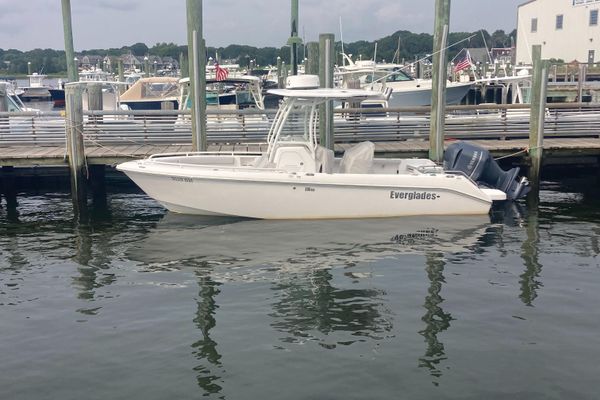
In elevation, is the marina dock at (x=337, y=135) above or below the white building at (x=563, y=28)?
below

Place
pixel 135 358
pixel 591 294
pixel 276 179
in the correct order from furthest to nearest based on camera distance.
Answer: pixel 276 179 → pixel 591 294 → pixel 135 358

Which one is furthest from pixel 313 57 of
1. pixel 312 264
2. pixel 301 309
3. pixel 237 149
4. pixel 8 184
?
pixel 8 184

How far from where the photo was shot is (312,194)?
1159 centimetres

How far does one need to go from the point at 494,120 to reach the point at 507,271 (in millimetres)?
7776

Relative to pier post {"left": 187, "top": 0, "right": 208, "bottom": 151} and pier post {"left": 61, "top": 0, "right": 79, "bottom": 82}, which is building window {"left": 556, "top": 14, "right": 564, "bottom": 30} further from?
pier post {"left": 187, "top": 0, "right": 208, "bottom": 151}

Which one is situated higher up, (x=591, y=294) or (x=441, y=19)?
(x=441, y=19)

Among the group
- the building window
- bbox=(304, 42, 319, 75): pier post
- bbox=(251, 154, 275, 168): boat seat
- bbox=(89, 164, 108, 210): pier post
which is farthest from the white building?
bbox=(251, 154, 275, 168): boat seat

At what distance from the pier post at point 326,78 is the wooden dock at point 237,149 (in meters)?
1.02

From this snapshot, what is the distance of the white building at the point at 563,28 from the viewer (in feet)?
168

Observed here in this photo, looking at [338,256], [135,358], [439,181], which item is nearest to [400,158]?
[439,181]

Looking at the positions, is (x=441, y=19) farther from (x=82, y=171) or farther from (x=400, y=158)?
(x=82, y=171)

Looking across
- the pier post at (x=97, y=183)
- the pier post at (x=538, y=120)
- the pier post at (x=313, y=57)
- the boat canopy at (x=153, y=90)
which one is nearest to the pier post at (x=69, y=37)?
the pier post at (x=97, y=183)

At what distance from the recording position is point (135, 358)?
21.1 ft

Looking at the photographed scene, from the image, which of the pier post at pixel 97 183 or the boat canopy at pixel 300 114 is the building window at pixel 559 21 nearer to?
the boat canopy at pixel 300 114
